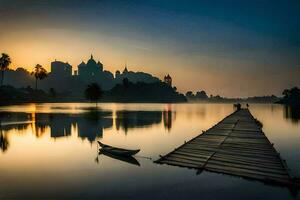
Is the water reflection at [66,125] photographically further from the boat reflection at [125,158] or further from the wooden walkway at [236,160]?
the wooden walkway at [236,160]

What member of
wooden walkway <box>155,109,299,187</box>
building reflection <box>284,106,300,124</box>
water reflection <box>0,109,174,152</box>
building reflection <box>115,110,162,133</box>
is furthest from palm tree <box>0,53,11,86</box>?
wooden walkway <box>155,109,299,187</box>

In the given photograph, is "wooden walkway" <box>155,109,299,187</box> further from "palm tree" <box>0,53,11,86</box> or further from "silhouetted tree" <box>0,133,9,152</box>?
"palm tree" <box>0,53,11,86</box>

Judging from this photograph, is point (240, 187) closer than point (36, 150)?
Yes

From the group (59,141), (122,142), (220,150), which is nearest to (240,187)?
(220,150)

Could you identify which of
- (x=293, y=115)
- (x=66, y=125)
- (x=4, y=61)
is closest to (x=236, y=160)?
(x=66, y=125)

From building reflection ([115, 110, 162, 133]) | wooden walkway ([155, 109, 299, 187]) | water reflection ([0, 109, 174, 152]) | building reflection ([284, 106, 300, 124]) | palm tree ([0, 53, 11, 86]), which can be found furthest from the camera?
palm tree ([0, 53, 11, 86])

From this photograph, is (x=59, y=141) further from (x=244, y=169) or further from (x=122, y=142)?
(x=244, y=169)

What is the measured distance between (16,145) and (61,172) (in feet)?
53.0

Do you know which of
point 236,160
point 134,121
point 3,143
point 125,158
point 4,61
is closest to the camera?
point 236,160

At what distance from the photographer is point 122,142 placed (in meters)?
37.5

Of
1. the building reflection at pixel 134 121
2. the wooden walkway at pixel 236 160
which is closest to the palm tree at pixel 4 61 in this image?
the building reflection at pixel 134 121

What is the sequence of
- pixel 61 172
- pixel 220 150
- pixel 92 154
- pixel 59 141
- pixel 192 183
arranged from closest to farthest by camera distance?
pixel 192 183 → pixel 61 172 → pixel 220 150 → pixel 92 154 → pixel 59 141

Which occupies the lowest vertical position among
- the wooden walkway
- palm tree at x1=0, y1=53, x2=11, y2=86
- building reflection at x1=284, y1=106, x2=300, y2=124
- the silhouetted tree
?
building reflection at x1=284, y1=106, x2=300, y2=124

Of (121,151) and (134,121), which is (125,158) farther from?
(134,121)
